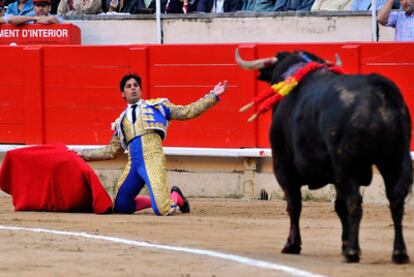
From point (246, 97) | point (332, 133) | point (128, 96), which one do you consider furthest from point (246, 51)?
point (332, 133)

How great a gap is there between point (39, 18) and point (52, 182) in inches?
142

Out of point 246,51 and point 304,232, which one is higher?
point 246,51

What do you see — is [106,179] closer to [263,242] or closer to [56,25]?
[56,25]

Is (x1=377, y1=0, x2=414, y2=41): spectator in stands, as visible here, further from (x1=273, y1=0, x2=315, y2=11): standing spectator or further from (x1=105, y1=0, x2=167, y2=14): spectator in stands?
(x1=105, y1=0, x2=167, y2=14): spectator in stands

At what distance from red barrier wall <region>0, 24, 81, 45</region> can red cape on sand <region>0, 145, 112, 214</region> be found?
3.10 m

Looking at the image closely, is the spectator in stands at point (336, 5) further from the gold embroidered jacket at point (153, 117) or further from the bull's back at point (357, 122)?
the bull's back at point (357, 122)

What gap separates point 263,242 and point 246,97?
3.75m

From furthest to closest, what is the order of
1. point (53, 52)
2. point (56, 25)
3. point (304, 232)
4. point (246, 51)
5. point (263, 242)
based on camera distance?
point (56, 25), point (53, 52), point (246, 51), point (304, 232), point (263, 242)

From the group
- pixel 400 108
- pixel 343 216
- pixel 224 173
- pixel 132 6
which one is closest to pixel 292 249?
pixel 343 216

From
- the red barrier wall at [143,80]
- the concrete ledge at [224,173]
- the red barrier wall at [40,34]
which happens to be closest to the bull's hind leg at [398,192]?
the red barrier wall at [143,80]

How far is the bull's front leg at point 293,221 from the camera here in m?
8.59

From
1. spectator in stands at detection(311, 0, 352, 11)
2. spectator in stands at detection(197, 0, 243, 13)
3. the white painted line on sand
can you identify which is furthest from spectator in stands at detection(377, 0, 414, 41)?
the white painted line on sand

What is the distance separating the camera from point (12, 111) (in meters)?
13.9

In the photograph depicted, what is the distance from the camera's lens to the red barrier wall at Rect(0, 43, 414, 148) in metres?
12.5
